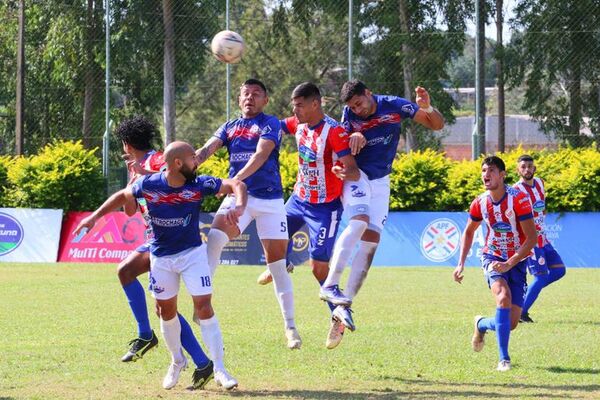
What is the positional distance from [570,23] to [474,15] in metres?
2.77

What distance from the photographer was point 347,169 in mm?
10477

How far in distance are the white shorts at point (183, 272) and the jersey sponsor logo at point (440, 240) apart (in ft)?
55.4

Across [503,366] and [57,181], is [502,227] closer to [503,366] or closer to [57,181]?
[503,366]

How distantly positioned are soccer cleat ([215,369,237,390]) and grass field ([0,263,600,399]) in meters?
0.09

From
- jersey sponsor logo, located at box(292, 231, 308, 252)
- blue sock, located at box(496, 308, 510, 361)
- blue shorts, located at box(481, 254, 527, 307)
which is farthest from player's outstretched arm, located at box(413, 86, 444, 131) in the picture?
jersey sponsor logo, located at box(292, 231, 308, 252)

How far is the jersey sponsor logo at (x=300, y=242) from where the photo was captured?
25.5 metres

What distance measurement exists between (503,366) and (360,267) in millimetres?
1689

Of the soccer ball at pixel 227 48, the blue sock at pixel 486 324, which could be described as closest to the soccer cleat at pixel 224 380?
the blue sock at pixel 486 324

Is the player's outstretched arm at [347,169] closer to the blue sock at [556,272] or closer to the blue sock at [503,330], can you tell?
the blue sock at [503,330]

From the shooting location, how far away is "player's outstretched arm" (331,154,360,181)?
1043 cm

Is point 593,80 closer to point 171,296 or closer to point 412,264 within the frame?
point 412,264

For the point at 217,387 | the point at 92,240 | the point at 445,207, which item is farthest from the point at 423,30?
the point at 217,387

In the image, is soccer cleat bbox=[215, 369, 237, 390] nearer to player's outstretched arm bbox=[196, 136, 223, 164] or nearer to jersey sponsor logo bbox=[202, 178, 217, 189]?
jersey sponsor logo bbox=[202, 178, 217, 189]

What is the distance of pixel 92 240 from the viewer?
27.6m
